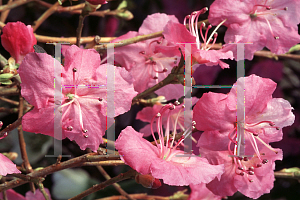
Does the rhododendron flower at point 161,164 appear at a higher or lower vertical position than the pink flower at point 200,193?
higher

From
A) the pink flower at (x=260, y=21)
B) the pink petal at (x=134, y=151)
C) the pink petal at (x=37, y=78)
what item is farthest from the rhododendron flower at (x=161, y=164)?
the pink flower at (x=260, y=21)

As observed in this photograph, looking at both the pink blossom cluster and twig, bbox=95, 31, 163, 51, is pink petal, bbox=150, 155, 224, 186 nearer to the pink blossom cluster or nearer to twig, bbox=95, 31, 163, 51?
the pink blossom cluster

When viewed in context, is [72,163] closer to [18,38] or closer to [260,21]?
[18,38]

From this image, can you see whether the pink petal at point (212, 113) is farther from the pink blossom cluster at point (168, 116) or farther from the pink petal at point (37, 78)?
the pink petal at point (37, 78)

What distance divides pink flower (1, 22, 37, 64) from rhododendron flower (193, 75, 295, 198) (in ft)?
0.80

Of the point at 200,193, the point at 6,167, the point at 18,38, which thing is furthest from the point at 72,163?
the point at 200,193

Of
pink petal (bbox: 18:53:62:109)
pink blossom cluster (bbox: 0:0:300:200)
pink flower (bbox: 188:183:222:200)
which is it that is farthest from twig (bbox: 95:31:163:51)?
pink flower (bbox: 188:183:222:200)

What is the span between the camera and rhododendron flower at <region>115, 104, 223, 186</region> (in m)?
0.36

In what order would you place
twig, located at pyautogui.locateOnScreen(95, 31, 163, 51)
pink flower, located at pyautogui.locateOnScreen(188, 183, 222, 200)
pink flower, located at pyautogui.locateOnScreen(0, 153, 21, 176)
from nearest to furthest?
pink flower, located at pyautogui.locateOnScreen(0, 153, 21, 176), twig, located at pyautogui.locateOnScreen(95, 31, 163, 51), pink flower, located at pyautogui.locateOnScreen(188, 183, 222, 200)

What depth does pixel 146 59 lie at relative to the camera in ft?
1.81

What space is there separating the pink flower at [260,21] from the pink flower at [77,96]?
0.63 feet

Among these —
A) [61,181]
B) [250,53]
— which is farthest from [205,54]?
[61,181]

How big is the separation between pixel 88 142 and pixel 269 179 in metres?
0.26

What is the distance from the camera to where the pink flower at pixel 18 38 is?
44 cm
